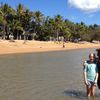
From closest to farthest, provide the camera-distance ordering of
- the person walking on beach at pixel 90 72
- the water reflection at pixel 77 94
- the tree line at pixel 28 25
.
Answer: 1. the person walking on beach at pixel 90 72
2. the water reflection at pixel 77 94
3. the tree line at pixel 28 25

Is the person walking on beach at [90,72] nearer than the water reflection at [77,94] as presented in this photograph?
Yes

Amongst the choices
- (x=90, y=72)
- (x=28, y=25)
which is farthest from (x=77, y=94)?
(x=28, y=25)

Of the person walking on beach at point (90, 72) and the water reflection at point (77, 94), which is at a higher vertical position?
the person walking on beach at point (90, 72)

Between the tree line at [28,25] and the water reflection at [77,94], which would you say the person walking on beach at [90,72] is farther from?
the tree line at [28,25]

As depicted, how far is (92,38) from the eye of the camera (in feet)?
503

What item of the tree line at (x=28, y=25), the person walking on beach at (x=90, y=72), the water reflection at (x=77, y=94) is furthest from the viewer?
the tree line at (x=28, y=25)

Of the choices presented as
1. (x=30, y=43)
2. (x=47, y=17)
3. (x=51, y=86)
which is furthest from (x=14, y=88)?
(x=47, y=17)

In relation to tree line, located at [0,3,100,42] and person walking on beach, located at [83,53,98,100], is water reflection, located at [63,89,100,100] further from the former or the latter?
tree line, located at [0,3,100,42]

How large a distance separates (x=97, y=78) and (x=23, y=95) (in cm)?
364

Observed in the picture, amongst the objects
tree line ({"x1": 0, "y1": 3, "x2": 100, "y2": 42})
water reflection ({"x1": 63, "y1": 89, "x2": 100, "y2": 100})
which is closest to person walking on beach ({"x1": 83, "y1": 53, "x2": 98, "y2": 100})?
water reflection ({"x1": 63, "y1": 89, "x2": 100, "y2": 100})

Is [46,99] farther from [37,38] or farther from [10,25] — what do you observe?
[37,38]

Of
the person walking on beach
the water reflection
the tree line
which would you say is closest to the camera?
the person walking on beach

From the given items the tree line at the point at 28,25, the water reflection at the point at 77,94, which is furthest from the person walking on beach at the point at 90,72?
the tree line at the point at 28,25

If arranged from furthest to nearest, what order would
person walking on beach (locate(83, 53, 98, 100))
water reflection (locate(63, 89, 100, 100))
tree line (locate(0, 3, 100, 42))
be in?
tree line (locate(0, 3, 100, 42)) < water reflection (locate(63, 89, 100, 100)) < person walking on beach (locate(83, 53, 98, 100))
